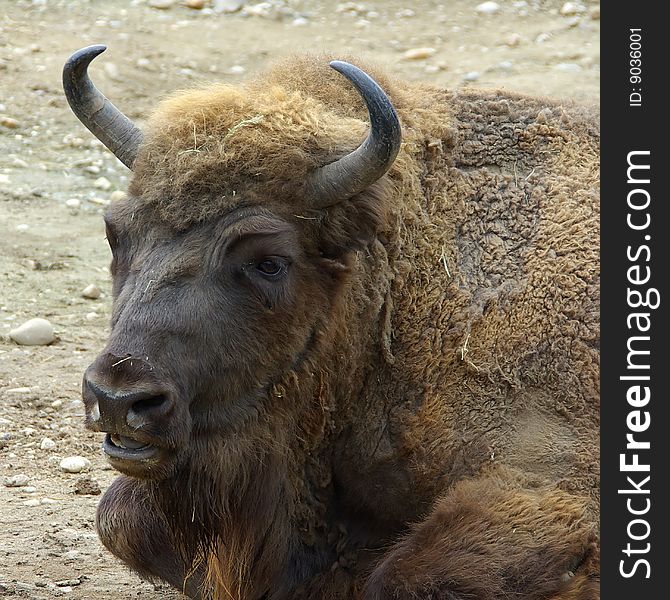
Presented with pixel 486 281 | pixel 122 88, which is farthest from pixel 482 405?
pixel 122 88

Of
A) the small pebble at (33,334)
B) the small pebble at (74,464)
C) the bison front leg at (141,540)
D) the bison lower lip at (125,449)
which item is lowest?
the bison front leg at (141,540)

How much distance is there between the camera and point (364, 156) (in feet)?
16.3

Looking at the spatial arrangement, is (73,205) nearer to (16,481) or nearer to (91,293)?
(91,293)

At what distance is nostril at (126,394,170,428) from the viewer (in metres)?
4.60

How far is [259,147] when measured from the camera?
16.6 ft

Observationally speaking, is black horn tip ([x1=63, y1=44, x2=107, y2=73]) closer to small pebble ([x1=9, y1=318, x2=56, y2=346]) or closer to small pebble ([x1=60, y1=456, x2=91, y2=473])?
small pebble ([x1=60, y1=456, x2=91, y2=473])

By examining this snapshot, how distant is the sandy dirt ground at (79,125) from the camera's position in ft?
21.0

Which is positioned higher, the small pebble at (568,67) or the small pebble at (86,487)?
Result: the small pebble at (568,67)

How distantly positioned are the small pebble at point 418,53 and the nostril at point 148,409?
11866 millimetres

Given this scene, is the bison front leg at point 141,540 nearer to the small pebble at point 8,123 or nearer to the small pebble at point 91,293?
the small pebble at point 91,293

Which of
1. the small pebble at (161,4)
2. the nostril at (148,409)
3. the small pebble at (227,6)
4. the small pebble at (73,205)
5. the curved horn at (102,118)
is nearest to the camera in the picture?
the nostril at (148,409)

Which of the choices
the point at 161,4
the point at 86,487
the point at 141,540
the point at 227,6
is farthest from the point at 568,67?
the point at 141,540

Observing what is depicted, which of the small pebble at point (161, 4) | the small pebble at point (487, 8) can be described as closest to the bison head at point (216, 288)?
the small pebble at point (161, 4)

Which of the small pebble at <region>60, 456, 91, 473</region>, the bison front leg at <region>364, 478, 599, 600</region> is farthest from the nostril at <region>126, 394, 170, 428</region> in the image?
the small pebble at <region>60, 456, 91, 473</region>
